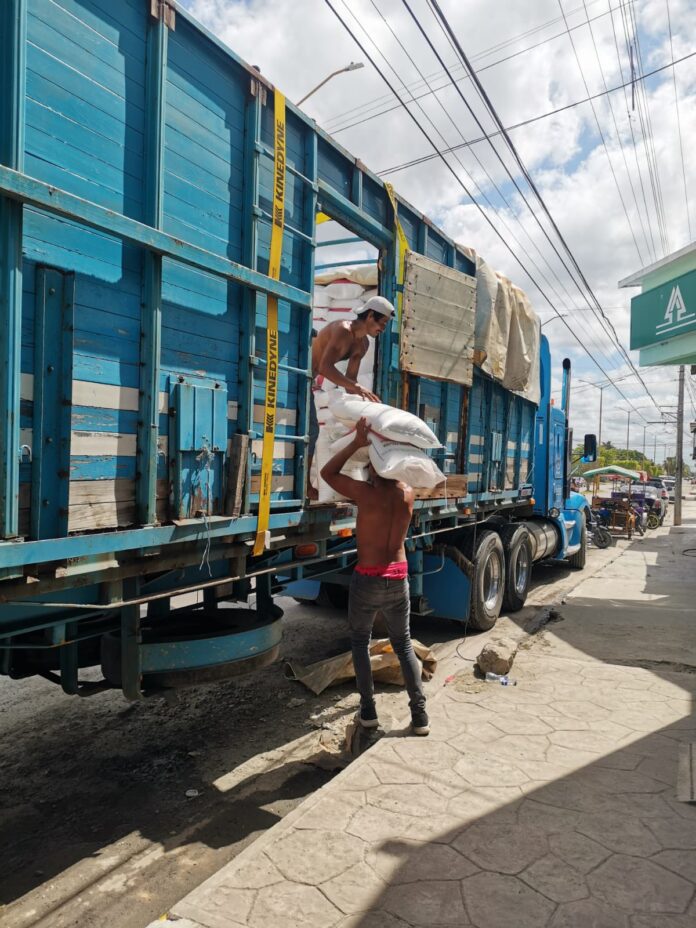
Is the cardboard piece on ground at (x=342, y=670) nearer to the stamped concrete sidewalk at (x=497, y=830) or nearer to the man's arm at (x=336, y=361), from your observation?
the stamped concrete sidewalk at (x=497, y=830)

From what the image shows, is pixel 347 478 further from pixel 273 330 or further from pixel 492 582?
pixel 492 582

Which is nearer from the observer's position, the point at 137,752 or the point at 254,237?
the point at 254,237

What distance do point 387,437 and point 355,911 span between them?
2.29 metres

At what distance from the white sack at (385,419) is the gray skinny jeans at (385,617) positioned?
0.83 meters

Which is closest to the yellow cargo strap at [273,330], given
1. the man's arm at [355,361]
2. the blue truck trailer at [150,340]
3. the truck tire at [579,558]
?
the blue truck trailer at [150,340]

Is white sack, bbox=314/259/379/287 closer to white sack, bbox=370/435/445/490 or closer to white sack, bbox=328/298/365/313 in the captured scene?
white sack, bbox=328/298/365/313

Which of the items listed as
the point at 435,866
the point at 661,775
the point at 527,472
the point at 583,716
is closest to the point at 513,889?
the point at 435,866

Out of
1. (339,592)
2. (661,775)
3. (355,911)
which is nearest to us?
(355,911)

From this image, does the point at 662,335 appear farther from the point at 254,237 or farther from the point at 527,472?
the point at 254,237

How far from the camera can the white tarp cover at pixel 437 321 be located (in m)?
4.93

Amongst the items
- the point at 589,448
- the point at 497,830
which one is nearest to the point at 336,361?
the point at 497,830

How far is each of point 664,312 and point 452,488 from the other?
14.6 feet

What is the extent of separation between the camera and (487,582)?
697 centimetres

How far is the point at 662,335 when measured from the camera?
8180 millimetres
